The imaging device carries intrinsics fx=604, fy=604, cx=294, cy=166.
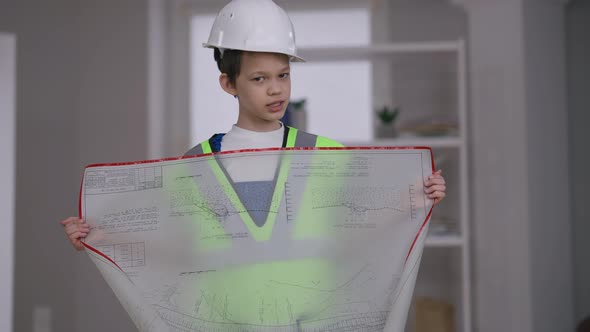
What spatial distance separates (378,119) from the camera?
3168mm

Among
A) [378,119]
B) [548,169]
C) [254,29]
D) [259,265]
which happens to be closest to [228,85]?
[254,29]

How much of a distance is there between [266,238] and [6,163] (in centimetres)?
168

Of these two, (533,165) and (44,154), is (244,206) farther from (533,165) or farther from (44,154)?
(44,154)

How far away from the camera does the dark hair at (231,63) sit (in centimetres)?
141

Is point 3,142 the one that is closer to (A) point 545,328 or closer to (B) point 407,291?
(B) point 407,291

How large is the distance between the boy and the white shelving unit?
5.03ft

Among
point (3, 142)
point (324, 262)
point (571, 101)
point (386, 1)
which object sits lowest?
point (324, 262)

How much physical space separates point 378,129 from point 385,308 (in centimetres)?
184

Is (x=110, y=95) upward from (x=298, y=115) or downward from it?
upward

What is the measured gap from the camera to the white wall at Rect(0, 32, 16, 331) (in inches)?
97.8

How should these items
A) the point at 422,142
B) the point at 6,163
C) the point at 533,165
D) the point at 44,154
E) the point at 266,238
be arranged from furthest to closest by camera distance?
the point at 44,154, the point at 422,142, the point at 533,165, the point at 6,163, the point at 266,238

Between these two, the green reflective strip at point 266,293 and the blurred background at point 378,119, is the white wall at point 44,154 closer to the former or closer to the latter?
the blurred background at point 378,119

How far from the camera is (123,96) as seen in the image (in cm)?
335

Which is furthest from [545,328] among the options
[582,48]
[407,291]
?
[407,291]
